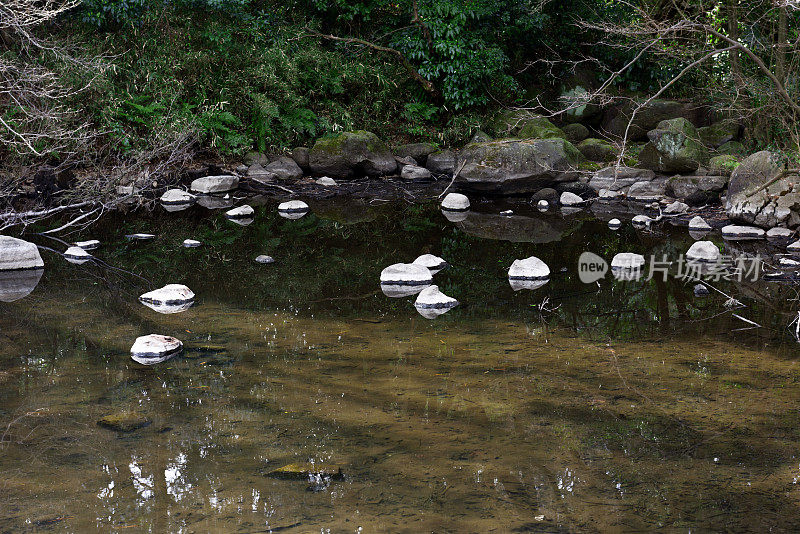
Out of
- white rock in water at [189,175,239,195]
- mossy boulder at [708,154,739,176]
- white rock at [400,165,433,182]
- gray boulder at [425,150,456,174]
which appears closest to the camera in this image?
mossy boulder at [708,154,739,176]

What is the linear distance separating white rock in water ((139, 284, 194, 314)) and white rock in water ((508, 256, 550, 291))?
2847mm

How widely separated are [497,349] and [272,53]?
9.75 metres

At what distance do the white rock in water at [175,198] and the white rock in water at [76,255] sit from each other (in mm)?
3252

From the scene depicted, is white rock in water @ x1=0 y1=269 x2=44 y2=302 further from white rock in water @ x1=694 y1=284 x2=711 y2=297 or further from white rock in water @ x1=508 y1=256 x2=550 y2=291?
white rock in water @ x1=694 y1=284 x2=711 y2=297

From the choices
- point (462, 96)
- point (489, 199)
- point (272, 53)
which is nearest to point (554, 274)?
point (489, 199)

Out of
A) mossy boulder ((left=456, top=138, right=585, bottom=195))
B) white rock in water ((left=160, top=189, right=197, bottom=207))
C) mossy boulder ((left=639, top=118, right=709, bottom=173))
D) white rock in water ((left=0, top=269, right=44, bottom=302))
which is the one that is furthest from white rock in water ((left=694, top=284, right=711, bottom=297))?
white rock in water ((left=160, top=189, right=197, bottom=207))

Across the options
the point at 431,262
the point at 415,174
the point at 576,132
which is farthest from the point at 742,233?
the point at 415,174

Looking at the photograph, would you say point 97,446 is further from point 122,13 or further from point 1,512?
point 122,13

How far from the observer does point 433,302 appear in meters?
5.52

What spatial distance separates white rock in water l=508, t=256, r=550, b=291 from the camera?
637cm

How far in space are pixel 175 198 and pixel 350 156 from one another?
299cm

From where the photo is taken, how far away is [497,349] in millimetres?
4641

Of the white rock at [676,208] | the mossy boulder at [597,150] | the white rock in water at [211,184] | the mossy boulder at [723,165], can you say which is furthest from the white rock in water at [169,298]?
the mossy boulder at [597,150]

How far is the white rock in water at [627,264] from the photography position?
22.5 ft
